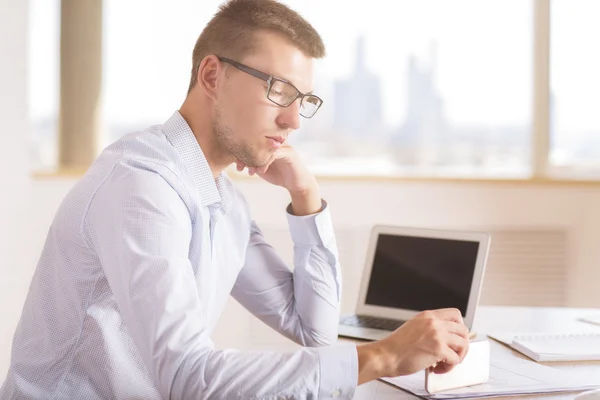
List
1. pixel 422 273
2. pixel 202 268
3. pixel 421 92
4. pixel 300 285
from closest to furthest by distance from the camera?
1. pixel 202 268
2. pixel 300 285
3. pixel 422 273
4. pixel 421 92

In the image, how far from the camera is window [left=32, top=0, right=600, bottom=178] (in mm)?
3775

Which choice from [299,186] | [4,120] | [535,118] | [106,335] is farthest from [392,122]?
[106,335]

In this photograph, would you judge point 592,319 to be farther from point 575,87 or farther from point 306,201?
point 575,87

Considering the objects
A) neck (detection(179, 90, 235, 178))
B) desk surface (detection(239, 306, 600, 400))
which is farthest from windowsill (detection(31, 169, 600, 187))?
neck (detection(179, 90, 235, 178))

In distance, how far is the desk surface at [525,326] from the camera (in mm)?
1299

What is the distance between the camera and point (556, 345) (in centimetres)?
163

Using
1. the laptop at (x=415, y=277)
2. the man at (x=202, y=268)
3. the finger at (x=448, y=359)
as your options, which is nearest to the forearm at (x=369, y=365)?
the man at (x=202, y=268)

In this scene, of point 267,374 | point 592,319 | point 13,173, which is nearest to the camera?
point 267,374

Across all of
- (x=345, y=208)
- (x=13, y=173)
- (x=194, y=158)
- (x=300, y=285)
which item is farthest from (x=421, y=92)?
(x=194, y=158)

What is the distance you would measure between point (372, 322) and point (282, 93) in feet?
2.16

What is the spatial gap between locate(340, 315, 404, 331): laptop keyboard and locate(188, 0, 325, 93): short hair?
2.14ft

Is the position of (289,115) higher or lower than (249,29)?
lower

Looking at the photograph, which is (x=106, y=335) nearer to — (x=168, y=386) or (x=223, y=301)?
(x=168, y=386)

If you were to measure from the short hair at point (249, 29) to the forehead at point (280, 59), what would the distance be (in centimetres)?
1
